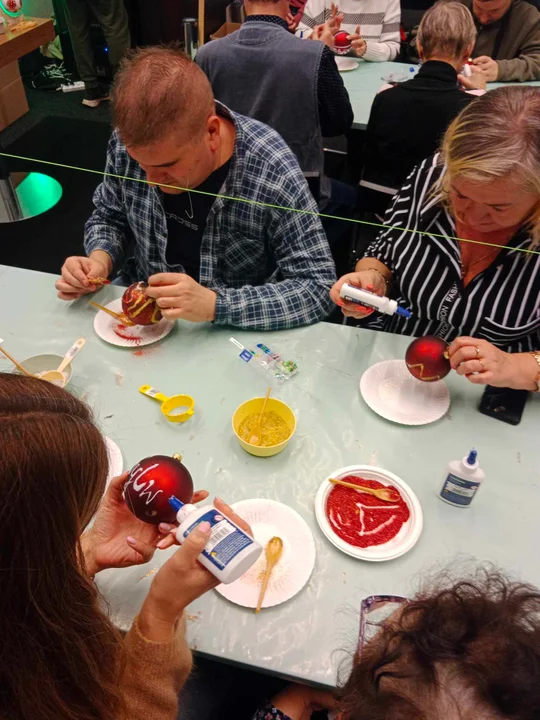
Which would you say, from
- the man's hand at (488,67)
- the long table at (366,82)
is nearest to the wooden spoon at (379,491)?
the long table at (366,82)

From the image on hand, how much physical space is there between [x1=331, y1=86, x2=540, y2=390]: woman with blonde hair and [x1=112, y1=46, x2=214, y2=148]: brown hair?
0.61m

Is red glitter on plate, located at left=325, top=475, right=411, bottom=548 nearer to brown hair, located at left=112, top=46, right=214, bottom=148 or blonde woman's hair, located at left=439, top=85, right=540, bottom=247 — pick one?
blonde woman's hair, located at left=439, top=85, right=540, bottom=247

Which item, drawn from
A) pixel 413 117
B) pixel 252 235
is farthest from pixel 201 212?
pixel 413 117

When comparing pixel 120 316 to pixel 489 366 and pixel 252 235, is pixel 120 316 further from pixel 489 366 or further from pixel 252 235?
pixel 489 366

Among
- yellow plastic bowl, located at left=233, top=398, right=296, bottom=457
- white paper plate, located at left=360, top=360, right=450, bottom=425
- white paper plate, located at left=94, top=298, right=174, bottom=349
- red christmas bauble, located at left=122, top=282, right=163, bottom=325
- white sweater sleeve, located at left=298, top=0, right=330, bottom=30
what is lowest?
white paper plate, located at left=360, top=360, right=450, bottom=425

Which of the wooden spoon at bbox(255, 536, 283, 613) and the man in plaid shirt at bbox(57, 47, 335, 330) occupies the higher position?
the man in plaid shirt at bbox(57, 47, 335, 330)

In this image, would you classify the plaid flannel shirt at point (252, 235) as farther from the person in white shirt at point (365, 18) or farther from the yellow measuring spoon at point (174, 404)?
the person in white shirt at point (365, 18)

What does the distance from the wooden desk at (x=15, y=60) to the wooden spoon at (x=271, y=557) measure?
293 cm

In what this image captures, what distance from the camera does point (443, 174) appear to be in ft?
4.80

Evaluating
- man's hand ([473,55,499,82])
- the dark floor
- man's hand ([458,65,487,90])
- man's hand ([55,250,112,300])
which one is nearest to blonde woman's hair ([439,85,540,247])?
man's hand ([55,250,112,300])

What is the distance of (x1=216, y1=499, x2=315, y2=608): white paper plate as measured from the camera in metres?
0.95

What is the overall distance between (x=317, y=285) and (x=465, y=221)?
1.47 ft

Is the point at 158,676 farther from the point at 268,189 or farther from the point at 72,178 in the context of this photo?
the point at 72,178

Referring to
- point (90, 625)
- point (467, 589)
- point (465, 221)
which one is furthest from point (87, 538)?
point (465, 221)
